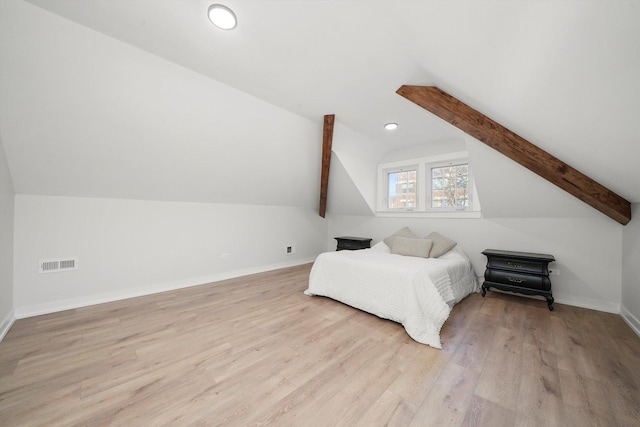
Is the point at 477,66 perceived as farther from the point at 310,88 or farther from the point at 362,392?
the point at 362,392

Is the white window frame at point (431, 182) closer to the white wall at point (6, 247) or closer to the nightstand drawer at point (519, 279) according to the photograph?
the nightstand drawer at point (519, 279)

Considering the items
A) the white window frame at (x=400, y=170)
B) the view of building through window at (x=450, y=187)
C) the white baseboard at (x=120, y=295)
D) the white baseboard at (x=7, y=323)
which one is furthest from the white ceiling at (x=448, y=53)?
the white baseboard at (x=120, y=295)

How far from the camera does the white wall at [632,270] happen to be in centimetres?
239

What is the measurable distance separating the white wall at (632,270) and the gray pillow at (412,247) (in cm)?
192

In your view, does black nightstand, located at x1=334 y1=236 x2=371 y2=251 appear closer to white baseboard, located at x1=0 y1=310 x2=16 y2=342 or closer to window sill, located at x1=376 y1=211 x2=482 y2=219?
window sill, located at x1=376 y1=211 x2=482 y2=219

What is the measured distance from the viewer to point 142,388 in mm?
1523

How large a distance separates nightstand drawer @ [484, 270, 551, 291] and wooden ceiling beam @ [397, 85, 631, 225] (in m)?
1.01

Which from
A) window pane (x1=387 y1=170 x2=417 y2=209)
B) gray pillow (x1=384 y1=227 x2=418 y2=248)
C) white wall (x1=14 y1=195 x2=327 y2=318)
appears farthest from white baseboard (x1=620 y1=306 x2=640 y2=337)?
white wall (x1=14 y1=195 x2=327 y2=318)

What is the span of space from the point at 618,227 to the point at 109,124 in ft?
18.7

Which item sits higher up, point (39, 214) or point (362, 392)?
point (39, 214)

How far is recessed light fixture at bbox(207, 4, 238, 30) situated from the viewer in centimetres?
162

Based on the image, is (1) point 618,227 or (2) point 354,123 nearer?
(1) point 618,227

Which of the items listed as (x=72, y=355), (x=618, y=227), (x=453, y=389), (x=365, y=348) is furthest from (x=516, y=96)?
(x=72, y=355)

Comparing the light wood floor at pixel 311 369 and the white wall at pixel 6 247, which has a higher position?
the white wall at pixel 6 247
